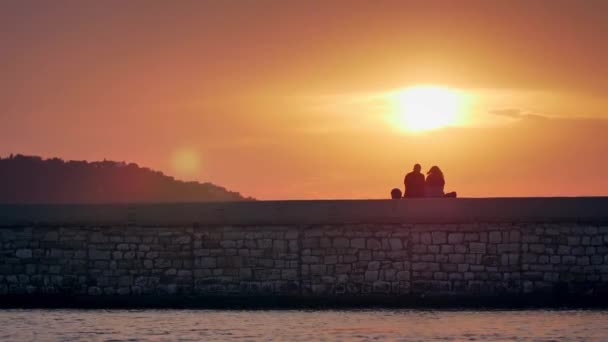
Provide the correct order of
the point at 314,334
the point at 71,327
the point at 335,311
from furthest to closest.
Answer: the point at 335,311
the point at 71,327
the point at 314,334

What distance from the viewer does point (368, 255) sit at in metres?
27.5

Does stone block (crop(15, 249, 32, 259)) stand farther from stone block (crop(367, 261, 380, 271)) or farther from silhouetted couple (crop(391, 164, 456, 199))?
silhouetted couple (crop(391, 164, 456, 199))

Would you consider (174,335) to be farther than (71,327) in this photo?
No

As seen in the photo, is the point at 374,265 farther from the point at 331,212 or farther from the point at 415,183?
the point at 415,183

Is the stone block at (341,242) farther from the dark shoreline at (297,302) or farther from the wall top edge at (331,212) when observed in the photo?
the dark shoreline at (297,302)

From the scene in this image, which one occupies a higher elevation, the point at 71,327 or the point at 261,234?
the point at 261,234

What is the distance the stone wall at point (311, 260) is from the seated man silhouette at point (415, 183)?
45.6 inches

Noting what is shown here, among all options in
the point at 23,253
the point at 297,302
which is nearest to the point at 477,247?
the point at 297,302

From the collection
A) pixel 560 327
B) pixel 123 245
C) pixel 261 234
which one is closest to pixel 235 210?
pixel 261 234

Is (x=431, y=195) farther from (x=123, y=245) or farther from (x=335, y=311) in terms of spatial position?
(x=123, y=245)

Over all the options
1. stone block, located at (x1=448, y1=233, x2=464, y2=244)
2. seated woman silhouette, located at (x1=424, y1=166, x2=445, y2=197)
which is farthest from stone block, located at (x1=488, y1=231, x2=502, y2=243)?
A: seated woman silhouette, located at (x1=424, y1=166, x2=445, y2=197)

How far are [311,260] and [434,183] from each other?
10.0ft

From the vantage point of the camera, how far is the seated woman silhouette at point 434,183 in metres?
28.3

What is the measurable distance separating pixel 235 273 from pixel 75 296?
138 inches
